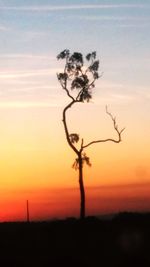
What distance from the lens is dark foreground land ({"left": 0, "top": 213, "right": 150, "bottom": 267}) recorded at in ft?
158

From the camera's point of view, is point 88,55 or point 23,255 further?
point 88,55

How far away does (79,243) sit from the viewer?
53594 mm

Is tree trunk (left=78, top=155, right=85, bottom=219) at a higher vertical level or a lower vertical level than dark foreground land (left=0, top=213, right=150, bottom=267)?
higher

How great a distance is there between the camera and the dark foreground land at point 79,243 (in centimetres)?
4803

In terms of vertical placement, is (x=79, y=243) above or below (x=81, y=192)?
below

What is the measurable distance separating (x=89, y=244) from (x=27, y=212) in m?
23.8

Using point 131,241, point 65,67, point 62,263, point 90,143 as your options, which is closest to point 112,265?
point 62,263

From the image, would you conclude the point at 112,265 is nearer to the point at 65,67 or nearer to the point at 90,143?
the point at 90,143

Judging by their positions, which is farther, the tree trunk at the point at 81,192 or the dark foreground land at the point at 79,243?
the tree trunk at the point at 81,192

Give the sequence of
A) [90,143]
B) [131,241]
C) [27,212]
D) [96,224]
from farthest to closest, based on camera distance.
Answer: [27,212] → [90,143] → [96,224] → [131,241]

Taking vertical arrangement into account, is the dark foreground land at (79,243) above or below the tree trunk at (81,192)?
below

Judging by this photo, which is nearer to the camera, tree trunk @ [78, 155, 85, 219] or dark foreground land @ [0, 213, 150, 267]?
dark foreground land @ [0, 213, 150, 267]

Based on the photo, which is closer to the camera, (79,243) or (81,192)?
(79,243)

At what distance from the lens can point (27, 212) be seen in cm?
7619
